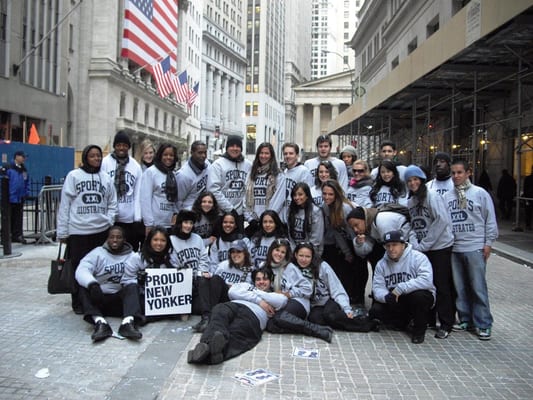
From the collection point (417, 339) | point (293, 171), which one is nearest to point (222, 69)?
point (293, 171)

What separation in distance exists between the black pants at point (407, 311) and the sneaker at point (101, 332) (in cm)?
284

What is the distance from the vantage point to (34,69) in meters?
29.3

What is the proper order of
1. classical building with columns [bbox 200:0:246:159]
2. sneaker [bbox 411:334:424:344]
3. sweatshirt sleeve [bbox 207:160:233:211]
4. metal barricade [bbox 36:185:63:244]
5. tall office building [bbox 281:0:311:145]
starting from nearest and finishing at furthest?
sneaker [bbox 411:334:424:344]
sweatshirt sleeve [bbox 207:160:233:211]
metal barricade [bbox 36:185:63:244]
classical building with columns [bbox 200:0:246:159]
tall office building [bbox 281:0:311:145]

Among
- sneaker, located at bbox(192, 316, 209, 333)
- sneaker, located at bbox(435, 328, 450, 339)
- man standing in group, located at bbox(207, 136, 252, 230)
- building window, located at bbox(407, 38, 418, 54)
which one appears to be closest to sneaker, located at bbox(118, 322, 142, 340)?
sneaker, located at bbox(192, 316, 209, 333)

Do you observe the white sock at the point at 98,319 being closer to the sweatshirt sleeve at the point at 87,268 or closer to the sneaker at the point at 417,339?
the sweatshirt sleeve at the point at 87,268

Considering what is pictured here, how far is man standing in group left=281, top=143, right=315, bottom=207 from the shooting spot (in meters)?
7.28

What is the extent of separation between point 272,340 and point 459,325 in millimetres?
2200

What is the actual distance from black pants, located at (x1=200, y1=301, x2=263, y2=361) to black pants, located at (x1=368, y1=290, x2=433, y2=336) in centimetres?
140

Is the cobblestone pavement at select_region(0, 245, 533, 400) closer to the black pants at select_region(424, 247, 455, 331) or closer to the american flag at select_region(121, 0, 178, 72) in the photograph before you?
the black pants at select_region(424, 247, 455, 331)

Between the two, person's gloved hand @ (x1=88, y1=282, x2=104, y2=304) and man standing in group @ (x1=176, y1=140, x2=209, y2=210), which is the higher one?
man standing in group @ (x1=176, y1=140, x2=209, y2=210)

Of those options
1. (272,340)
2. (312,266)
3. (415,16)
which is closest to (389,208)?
(312,266)

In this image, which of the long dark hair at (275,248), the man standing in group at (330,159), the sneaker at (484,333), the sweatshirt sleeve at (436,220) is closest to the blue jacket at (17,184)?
the man standing in group at (330,159)

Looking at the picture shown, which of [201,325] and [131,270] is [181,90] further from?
[201,325]

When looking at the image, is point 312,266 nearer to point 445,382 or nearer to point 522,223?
point 445,382
